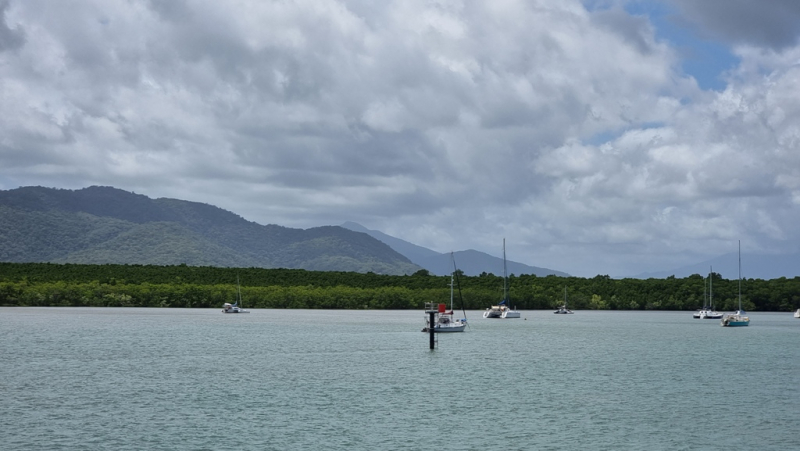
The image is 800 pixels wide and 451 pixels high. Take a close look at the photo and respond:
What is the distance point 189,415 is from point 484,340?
72109 millimetres

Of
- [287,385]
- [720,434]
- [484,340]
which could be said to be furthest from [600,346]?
[720,434]

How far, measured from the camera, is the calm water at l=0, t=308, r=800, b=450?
46.4 metres

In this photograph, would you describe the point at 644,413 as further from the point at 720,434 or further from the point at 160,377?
the point at 160,377

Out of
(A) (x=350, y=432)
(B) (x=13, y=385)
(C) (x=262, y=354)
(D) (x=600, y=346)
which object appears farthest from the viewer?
(D) (x=600, y=346)

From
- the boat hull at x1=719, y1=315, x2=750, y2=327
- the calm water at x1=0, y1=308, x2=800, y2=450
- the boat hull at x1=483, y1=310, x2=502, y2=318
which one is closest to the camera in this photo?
the calm water at x1=0, y1=308, x2=800, y2=450

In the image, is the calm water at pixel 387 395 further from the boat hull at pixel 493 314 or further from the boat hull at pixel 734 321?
the boat hull at pixel 493 314

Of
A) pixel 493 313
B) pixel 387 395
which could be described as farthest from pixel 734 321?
pixel 387 395

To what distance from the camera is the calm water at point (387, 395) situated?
152 ft

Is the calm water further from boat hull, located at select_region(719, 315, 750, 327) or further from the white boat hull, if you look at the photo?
the white boat hull

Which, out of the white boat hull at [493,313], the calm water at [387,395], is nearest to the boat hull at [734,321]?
the white boat hull at [493,313]

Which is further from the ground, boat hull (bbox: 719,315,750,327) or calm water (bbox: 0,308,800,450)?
boat hull (bbox: 719,315,750,327)

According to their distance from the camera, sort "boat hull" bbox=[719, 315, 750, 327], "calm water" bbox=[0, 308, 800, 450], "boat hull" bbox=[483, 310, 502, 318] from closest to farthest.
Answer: "calm water" bbox=[0, 308, 800, 450]
"boat hull" bbox=[719, 315, 750, 327]
"boat hull" bbox=[483, 310, 502, 318]

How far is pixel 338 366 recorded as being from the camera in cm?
8094

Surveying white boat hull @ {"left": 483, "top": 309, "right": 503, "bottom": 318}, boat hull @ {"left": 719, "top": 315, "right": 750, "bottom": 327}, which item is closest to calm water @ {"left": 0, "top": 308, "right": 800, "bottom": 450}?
boat hull @ {"left": 719, "top": 315, "right": 750, "bottom": 327}
